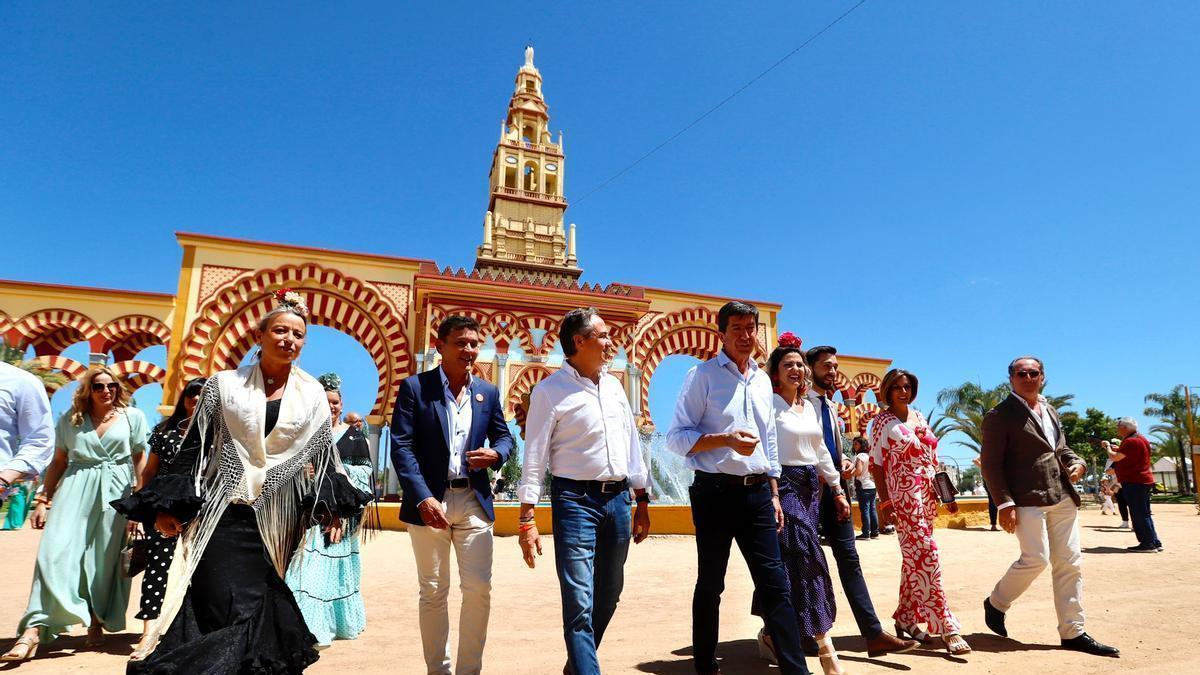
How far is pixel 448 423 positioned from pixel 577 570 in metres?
0.98

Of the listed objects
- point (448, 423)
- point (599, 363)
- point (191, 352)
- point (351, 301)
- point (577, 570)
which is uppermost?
point (351, 301)

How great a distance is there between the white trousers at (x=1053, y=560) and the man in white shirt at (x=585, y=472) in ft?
8.21

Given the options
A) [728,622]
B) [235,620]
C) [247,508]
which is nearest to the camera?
[235,620]

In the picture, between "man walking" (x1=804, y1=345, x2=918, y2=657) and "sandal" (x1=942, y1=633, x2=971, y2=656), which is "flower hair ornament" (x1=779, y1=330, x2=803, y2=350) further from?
"sandal" (x1=942, y1=633, x2=971, y2=656)

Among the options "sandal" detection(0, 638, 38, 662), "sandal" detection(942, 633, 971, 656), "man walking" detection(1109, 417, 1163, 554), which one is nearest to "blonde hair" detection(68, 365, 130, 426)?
"sandal" detection(0, 638, 38, 662)

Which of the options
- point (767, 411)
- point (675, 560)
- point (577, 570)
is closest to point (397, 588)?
point (675, 560)

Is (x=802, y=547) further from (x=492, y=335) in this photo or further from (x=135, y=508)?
(x=492, y=335)

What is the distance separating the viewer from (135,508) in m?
2.34

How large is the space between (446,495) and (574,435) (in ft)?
2.32

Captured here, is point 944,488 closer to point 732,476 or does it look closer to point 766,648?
point 766,648

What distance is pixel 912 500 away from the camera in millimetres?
4105

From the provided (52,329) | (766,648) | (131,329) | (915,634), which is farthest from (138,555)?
(52,329)

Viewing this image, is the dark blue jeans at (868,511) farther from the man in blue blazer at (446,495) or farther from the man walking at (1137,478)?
the man in blue blazer at (446,495)

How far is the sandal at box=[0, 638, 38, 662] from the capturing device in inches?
145
